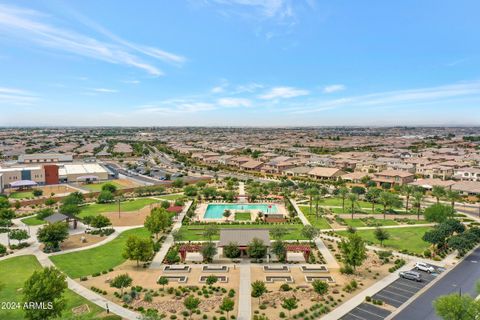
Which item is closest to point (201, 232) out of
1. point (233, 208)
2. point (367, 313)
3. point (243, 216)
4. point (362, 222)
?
point (243, 216)

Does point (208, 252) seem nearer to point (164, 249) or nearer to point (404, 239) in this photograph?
point (164, 249)

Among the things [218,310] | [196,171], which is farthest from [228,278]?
[196,171]

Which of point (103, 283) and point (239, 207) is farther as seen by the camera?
point (239, 207)

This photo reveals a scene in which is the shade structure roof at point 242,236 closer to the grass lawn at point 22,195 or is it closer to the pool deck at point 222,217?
the pool deck at point 222,217

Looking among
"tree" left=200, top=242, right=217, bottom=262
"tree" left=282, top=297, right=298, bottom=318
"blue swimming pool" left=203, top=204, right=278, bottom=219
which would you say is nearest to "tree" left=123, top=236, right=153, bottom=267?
"tree" left=200, top=242, right=217, bottom=262

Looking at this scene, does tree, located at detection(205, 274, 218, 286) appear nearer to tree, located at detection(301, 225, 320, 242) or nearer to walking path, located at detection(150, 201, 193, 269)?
walking path, located at detection(150, 201, 193, 269)

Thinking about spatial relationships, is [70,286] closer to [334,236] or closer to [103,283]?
[103,283]
